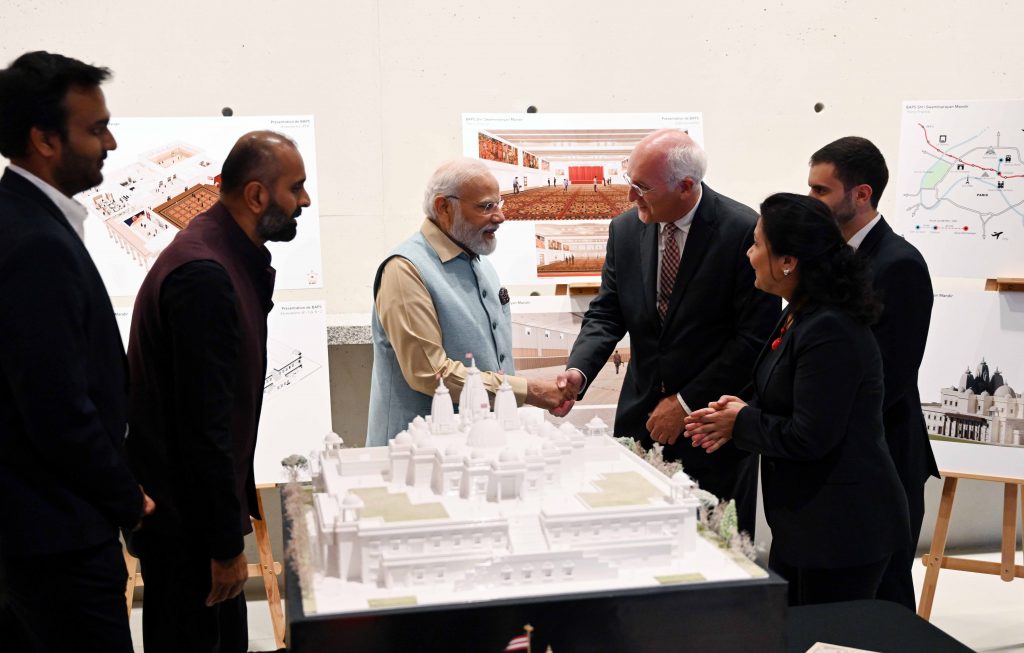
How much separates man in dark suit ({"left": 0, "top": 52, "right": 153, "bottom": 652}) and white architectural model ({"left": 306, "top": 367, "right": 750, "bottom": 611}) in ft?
1.73

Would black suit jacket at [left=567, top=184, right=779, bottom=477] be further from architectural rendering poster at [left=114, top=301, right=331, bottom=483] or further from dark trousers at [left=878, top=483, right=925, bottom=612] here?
architectural rendering poster at [left=114, top=301, right=331, bottom=483]

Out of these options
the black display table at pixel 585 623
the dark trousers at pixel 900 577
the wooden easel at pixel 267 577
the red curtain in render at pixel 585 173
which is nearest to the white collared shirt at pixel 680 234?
the dark trousers at pixel 900 577

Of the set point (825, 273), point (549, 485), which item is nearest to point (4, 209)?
point (549, 485)

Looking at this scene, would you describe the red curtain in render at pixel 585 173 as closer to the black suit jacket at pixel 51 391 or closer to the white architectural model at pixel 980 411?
the white architectural model at pixel 980 411

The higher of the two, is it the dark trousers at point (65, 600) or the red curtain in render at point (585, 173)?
the red curtain in render at point (585, 173)

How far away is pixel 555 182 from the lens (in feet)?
16.3

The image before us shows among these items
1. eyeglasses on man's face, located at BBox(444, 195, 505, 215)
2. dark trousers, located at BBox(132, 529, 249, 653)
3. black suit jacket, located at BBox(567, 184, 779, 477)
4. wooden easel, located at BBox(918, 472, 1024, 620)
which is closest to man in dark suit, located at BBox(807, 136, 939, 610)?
black suit jacket, located at BBox(567, 184, 779, 477)

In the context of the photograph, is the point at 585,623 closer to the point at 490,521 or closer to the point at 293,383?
the point at 490,521

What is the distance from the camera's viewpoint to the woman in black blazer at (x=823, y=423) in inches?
106

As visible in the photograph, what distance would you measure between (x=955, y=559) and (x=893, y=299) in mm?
2162

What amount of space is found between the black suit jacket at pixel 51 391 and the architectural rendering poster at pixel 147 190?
7.67 feet

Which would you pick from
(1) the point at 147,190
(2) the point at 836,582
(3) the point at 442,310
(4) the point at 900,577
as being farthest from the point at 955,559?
(1) the point at 147,190

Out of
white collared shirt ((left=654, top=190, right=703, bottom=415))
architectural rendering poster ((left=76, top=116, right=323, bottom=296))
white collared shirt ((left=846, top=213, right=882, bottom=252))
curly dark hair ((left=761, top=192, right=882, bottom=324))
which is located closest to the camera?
curly dark hair ((left=761, top=192, right=882, bottom=324))

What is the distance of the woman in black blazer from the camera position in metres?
2.69
